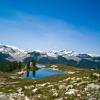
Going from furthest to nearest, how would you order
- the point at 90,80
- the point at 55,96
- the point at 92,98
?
the point at 90,80 < the point at 55,96 < the point at 92,98

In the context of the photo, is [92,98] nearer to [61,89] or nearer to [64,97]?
[64,97]

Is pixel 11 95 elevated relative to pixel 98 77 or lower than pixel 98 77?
lower

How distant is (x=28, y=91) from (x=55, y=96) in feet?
17.7

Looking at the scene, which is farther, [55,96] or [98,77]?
[98,77]

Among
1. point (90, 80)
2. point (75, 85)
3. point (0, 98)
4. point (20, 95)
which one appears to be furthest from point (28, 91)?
point (90, 80)

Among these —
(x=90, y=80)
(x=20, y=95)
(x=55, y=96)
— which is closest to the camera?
(x=55, y=96)

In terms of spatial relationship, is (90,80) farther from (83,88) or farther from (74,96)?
(74,96)

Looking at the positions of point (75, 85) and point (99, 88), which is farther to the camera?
point (75, 85)

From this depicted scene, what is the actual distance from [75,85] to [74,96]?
13.1 ft

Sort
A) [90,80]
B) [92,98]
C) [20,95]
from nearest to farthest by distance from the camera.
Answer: [92,98], [20,95], [90,80]

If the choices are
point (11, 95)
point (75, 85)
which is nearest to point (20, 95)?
point (11, 95)

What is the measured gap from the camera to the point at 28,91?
101ft

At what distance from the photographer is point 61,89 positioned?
96.1 ft

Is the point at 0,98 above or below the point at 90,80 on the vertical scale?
below
